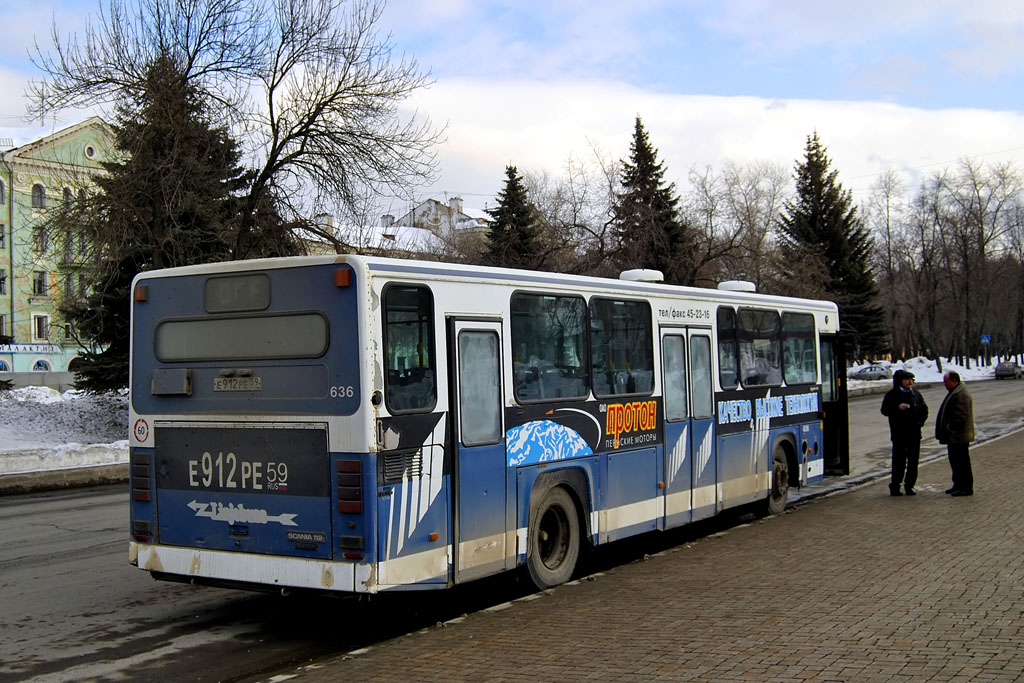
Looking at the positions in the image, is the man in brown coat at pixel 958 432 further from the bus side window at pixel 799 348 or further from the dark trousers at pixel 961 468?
the bus side window at pixel 799 348

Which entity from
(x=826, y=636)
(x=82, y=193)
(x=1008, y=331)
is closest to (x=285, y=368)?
(x=826, y=636)

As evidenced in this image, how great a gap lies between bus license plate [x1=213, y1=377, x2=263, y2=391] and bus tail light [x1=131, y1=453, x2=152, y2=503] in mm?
925

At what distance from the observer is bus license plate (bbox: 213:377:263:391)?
7559 millimetres

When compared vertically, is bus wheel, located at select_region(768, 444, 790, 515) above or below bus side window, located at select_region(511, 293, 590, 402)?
below

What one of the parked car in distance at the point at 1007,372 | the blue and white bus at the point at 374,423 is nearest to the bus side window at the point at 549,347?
the blue and white bus at the point at 374,423

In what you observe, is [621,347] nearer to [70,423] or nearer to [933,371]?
[70,423]

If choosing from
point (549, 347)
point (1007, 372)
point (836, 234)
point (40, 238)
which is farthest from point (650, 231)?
point (1007, 372)

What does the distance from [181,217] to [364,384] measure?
19565 millimetres

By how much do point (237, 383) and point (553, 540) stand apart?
3333 millimetres

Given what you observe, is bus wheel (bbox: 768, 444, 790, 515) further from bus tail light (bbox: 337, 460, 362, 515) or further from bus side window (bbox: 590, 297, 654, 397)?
bus tail light (bbox: 337, 460, 362, 515)

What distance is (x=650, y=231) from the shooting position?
110 feet

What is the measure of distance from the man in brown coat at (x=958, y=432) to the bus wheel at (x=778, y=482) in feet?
7.04

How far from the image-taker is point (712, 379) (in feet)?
38.8

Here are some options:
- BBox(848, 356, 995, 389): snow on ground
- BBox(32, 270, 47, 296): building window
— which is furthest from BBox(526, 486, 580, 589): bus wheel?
BBox(848, 356, 995, 389): snow on ground
